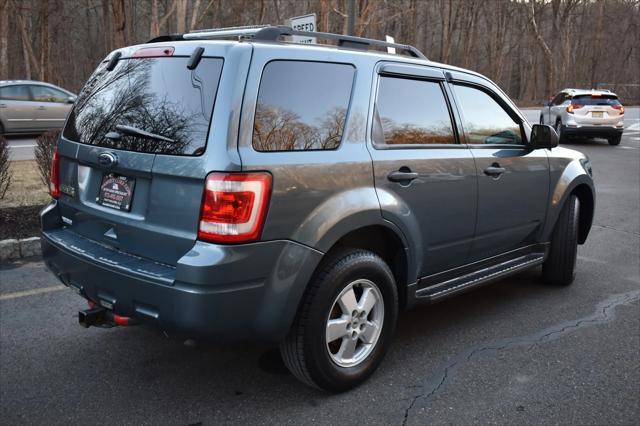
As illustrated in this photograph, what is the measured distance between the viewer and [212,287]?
2.74m

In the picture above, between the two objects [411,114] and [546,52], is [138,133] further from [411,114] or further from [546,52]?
[546,52]

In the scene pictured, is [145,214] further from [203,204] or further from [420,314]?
[420,314]

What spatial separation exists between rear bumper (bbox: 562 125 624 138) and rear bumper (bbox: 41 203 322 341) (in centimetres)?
1798

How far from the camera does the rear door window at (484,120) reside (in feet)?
13.7

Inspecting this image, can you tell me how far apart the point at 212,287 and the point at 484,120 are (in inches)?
100

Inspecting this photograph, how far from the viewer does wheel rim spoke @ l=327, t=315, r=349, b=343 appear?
324 cm

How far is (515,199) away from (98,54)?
42398mm

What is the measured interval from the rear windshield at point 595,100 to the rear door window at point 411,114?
55.2 feet

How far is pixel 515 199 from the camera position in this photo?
14.7ft

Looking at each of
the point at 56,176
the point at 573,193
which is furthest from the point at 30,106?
the point at 573,193

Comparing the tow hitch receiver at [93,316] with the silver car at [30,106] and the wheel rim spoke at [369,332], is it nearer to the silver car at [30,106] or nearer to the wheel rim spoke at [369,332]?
the wheel rim spoke at [369,332]

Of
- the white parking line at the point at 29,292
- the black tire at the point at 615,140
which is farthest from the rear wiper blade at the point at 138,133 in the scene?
the black tire at the point at 615,140

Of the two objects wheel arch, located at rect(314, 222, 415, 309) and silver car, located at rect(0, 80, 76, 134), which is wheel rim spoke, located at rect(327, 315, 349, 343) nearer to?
wheel arch, located at rect(314, 222, 415, 309)

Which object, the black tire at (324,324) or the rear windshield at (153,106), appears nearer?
the rear windshield at (153,106)
